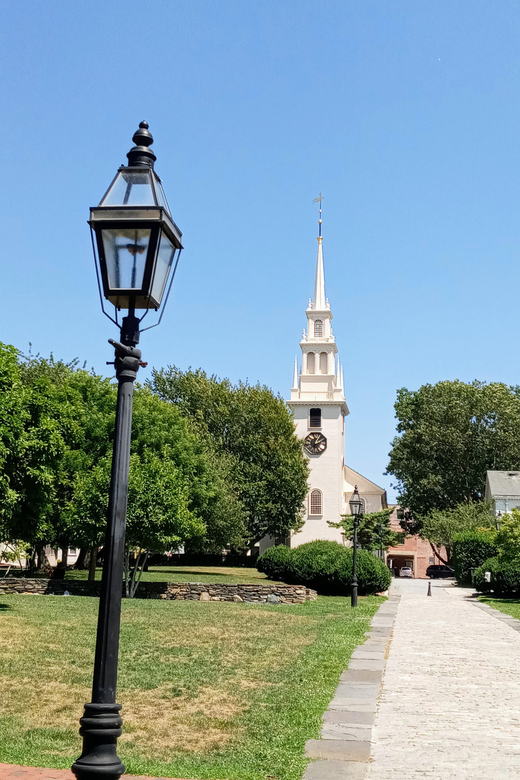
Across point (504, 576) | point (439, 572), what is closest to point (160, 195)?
point (504, 576)

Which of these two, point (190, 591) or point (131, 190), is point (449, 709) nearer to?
point (131, 190)

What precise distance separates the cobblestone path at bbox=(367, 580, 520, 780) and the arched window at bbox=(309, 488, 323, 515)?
163ft

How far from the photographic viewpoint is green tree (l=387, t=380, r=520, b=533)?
65.6m

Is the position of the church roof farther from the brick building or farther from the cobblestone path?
the cobblestone path

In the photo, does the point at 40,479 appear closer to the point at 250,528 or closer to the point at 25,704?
the point at 25,704

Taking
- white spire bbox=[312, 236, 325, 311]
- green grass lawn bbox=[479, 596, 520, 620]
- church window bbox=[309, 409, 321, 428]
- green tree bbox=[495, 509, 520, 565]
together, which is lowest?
green grass lawn bbox=[479, 596, 520, 620]

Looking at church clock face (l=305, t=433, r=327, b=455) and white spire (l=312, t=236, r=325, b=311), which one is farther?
white spire (l=312, t=236, r=325, b=311)

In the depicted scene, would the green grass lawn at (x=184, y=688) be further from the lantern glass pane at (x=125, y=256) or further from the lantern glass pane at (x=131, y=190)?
the lantern glass pane at (x=131, y=190)

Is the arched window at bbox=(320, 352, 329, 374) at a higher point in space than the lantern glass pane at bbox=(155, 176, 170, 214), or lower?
higher

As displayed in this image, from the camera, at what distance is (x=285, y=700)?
30.4 feet

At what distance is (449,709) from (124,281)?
7.14m

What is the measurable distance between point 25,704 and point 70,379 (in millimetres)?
29006

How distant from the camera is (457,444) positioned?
65.7 metres

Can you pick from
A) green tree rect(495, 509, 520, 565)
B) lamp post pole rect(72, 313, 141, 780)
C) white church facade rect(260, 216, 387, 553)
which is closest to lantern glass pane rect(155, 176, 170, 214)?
lamp post pole rect(72, 313, 141, 780)
